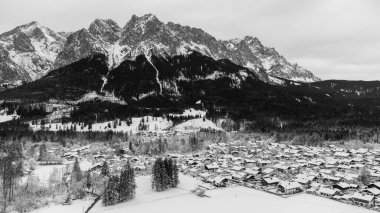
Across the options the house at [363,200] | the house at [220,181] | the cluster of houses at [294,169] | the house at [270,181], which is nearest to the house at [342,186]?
the cluster of houses at [294,169]

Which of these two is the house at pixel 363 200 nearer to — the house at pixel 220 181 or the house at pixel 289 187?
the house at pixel 289 187

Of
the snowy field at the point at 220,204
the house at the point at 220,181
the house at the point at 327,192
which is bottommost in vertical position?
the snowy field at the point at 220,204

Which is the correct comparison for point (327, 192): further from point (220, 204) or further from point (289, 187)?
point (220, 204)

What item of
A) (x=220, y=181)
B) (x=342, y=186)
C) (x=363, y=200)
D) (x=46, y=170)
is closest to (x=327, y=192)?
(x=342, y=186)

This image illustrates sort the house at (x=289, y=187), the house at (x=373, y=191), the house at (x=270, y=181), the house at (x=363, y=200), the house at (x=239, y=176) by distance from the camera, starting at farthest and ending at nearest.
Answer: the house at (x=239, y=176)
the house at (x=270, y=181)
the house at (x=289, y=187)
the house at (x=373, y=191)
the house at (x=363, y=200)

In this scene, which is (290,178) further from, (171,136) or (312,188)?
(171,136)

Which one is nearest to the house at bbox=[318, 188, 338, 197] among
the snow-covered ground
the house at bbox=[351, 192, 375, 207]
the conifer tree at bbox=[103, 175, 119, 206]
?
the house at bbox=[351, 192, 375, 207]

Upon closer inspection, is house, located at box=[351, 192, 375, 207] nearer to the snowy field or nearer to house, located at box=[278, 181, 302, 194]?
the snowy field
